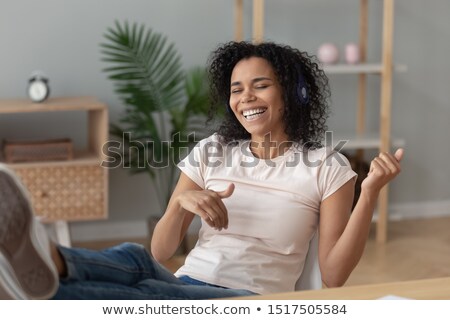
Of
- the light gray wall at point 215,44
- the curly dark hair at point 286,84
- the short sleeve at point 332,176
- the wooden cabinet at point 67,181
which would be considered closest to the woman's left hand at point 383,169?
the short sleeve at point 332,176

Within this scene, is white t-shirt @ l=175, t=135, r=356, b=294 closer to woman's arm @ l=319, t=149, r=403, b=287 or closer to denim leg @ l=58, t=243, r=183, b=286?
woman's arm @ l=319, t=149, r=403, b=287

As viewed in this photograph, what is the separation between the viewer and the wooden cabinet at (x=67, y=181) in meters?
3.61

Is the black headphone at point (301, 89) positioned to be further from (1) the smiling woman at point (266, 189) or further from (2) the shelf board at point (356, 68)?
(2) the shelf board at point (356, 68)

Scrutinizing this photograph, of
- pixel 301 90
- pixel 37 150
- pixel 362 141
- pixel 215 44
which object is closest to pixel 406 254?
pixel 362 141

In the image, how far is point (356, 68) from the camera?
4.00m

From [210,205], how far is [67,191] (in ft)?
6.67

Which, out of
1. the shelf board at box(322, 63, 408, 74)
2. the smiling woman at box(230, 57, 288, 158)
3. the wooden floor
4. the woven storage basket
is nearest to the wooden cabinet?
the woven storage basket

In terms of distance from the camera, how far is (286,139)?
2.00 m

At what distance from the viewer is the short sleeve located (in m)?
1.89

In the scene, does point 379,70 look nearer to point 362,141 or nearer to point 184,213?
point 362,141

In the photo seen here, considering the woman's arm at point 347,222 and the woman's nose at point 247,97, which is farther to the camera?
the woman's nose at point 247,97

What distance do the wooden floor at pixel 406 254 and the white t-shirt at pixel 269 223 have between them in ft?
5.62

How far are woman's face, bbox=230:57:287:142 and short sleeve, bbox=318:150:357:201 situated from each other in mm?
142
